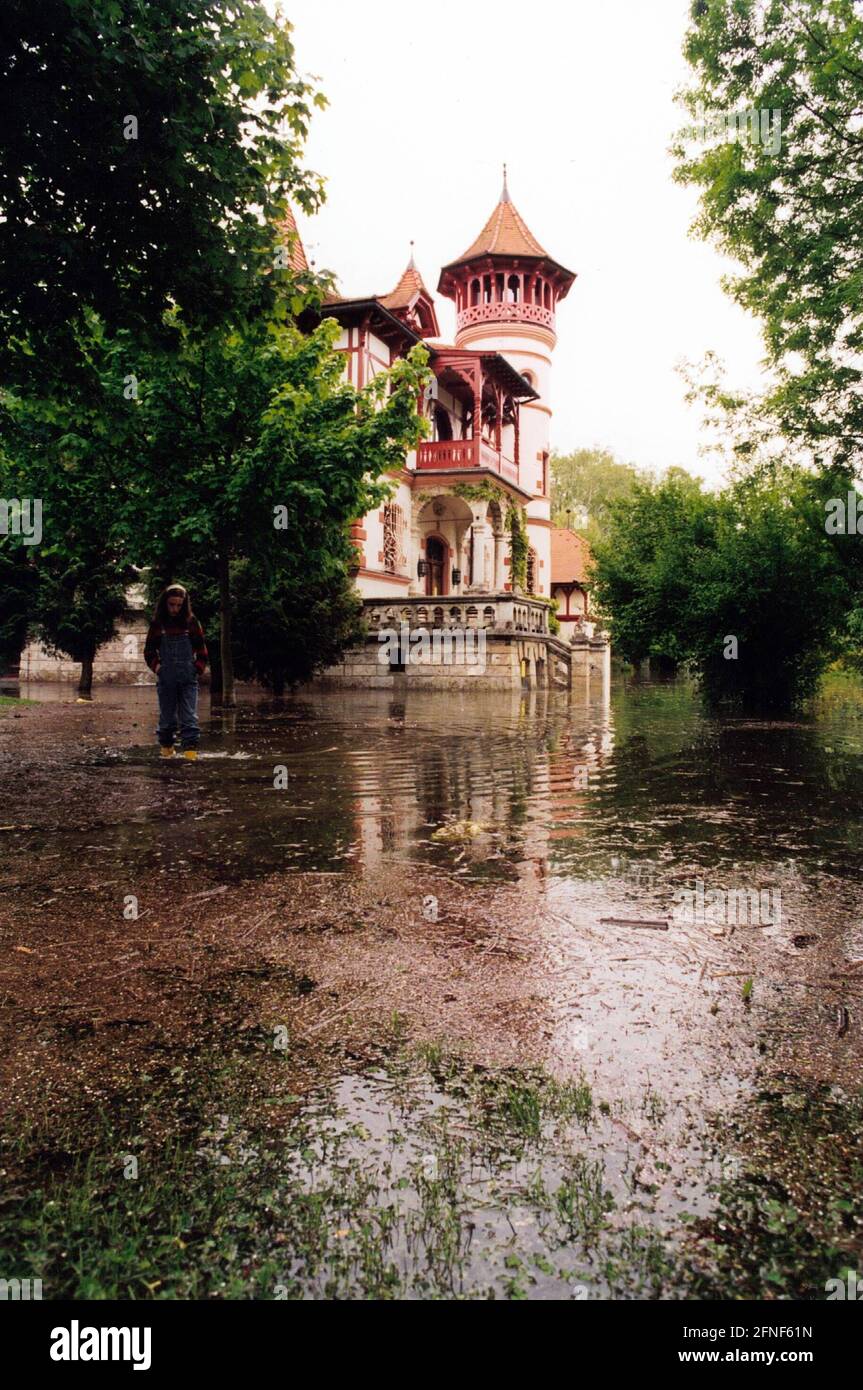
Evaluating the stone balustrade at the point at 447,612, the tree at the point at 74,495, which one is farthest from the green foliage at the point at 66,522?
the stone balustrade at the point at 447,612

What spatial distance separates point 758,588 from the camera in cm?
1672

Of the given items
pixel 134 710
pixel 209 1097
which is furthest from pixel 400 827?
pixel 134 710

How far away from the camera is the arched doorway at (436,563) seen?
111 ft

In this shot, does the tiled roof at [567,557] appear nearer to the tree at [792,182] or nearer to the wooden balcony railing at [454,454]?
the wooden balcony railing at [454,454]

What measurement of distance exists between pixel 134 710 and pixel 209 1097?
594 inches

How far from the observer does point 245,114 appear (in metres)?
6.66

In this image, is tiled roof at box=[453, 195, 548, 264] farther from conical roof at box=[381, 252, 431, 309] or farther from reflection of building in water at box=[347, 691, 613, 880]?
reflection of building in water at box=[347, 691, 613, 880]

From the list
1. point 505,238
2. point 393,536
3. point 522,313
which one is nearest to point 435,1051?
point 393,536

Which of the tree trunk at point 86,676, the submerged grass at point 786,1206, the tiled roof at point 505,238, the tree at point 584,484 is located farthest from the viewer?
the tree at point 584,484

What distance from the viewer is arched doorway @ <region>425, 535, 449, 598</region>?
3397 centimetres

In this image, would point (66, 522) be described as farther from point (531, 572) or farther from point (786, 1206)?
point (531, 572)

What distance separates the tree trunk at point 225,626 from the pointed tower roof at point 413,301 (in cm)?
1984

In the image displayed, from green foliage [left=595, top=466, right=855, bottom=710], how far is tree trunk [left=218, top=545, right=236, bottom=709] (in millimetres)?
9205
